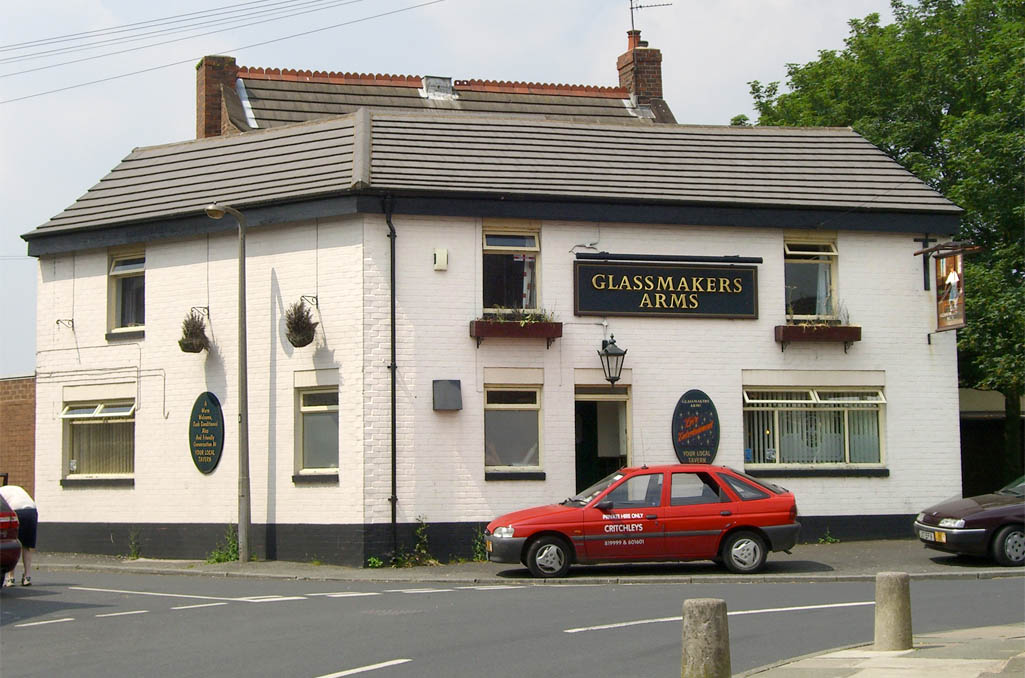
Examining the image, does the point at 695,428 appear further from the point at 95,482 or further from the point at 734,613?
the point at 95,482

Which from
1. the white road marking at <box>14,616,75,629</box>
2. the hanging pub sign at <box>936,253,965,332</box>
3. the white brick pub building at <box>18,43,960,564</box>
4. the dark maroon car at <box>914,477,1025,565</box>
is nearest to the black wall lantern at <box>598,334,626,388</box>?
the white brick pub building at <box>18,43,960,564</box>

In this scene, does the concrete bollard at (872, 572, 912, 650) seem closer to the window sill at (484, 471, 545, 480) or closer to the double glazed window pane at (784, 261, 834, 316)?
the window sill at (484, 471, 545, 480)

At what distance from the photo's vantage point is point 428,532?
19547 mm

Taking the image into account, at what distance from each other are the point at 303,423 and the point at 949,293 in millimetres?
11190

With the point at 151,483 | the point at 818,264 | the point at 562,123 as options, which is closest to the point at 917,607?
the point at 818,264

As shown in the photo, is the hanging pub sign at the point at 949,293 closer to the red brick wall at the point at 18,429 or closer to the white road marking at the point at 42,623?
the white road marking at the point at 42,623

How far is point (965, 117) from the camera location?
24.5 metres

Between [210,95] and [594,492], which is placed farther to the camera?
[210,95]

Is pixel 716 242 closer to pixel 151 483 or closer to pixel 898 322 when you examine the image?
pixel 898 322

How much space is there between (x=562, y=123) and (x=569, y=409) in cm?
537

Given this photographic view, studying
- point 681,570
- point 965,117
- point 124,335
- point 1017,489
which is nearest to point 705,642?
point 681,570

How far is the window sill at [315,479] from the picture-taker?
19734 millimetres

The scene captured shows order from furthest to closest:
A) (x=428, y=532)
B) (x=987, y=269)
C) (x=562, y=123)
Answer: (x=987, y=269) → (x=562, y=123) → (x=428, y=532)

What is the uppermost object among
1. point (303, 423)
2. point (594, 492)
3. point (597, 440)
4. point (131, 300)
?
point (131, 300)
